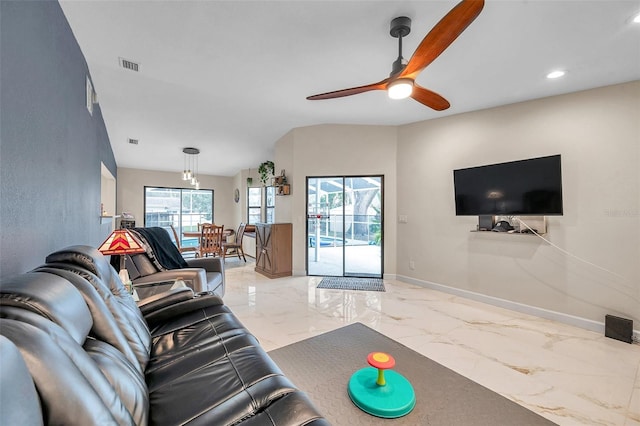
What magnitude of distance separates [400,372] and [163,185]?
8345mm

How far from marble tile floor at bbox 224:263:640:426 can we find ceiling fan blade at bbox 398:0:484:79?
7.45 ft

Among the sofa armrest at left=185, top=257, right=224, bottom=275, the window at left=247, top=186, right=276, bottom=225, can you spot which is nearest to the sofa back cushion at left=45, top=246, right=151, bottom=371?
the sofa armrest at left=185, top=257, right=224, bottom=275

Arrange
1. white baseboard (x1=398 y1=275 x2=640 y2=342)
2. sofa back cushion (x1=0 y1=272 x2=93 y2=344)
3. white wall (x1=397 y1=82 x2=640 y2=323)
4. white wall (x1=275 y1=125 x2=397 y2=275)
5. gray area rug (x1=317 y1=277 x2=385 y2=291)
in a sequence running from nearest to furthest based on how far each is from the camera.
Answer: sofa back cushion (x1=0 y1=272 x2=93 y2=344)
white wall (x1=397 y1=82 x2=640 y2=323)
white baseboard (x1=398 y1=275 x2=640 y2=342)
gray area rug (x1=317 y1=277 x2=385 y2=291)
white wall (x1=275 y1=125 x2=397 y2=275)

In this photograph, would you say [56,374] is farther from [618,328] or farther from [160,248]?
[618,328]

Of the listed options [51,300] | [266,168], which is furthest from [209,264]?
[266,168]

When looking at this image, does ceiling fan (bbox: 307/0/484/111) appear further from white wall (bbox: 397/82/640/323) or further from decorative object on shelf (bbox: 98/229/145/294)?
decorative object on shelf (bbox: 98/229/145/294)

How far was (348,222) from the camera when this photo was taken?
4898 millimetres

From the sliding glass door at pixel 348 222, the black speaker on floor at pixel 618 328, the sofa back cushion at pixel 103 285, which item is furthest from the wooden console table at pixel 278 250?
the black speaker on floor at pixel 618 328

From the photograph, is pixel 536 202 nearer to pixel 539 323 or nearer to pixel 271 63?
pixel 539 323

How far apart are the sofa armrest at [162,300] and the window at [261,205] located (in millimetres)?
4870

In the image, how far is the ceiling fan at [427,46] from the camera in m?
1.41

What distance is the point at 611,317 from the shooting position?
8.65 feet

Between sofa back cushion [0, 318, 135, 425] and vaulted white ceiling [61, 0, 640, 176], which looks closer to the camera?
sofa back cushion [0, 318, 135, 425]

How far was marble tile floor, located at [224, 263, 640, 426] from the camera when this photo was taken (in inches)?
70.5
